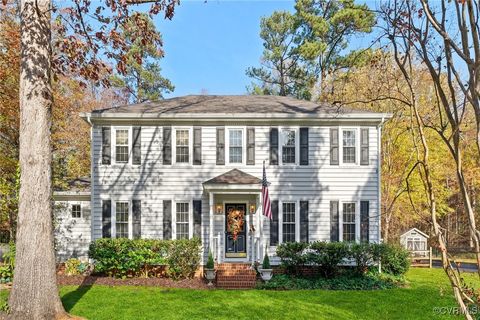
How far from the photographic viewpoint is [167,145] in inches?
544

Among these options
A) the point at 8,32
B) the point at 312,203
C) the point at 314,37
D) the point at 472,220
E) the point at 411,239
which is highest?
the point at 314,37

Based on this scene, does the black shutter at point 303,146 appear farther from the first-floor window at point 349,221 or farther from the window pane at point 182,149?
the window pane at point 182,149

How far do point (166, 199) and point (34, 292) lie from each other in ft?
23.6

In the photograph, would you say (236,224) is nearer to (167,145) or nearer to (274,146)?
(274,146)

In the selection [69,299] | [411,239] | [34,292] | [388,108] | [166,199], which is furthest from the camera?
[388,108]

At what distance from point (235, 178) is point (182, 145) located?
238 cm

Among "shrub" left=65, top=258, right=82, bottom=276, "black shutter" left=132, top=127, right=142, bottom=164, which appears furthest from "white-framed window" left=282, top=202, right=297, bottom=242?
"shrub" left=65, top=258, right=82, bottom=276

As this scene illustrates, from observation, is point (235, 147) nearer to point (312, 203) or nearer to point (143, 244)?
point (312, 203)

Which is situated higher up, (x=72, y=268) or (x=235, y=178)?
(x=235, y=178)

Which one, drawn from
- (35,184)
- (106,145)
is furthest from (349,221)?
(35,184)

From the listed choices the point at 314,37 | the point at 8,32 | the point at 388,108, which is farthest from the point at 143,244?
the point at 314,37

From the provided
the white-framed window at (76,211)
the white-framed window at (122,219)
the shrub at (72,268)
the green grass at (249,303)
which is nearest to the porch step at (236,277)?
the green grass at (249,303)

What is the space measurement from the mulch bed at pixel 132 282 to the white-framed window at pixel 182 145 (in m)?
4.17

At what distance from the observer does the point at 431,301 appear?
9766 millimetres
